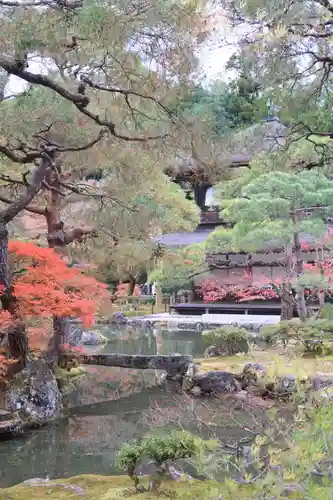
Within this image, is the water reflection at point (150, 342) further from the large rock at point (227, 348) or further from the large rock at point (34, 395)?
the large rock at point (34, 395)

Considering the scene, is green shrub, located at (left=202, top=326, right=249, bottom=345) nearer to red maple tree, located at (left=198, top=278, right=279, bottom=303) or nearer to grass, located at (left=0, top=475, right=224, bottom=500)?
red maple tree, located at (left=198, top=278, right=279, bottom=303)

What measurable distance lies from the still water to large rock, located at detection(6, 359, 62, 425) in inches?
7.8

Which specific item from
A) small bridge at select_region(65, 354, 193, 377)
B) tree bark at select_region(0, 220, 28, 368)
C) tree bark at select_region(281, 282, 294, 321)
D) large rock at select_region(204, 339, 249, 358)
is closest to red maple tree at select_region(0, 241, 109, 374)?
tree bark at select_region(0, 220, 28, 368)

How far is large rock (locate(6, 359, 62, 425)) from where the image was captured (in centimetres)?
701

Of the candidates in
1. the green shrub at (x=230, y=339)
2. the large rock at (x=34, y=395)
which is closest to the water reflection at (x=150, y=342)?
the green shrub at (x=230, y=339)

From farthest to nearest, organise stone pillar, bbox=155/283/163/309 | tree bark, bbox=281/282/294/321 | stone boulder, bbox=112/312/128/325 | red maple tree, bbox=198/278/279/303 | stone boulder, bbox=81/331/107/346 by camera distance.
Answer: stone pillar, bbox=155/283/163/309 < stone boulder, bbox=112/312/128/325 < red maple tree, bbox=198/278/279/303 < stone boulder, bbox=81/331/107/346 < tree bark, bbox=281/282/294/321

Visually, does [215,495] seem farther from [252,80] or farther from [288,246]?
[288,246]

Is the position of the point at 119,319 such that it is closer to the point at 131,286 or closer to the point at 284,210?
the point at 131,286

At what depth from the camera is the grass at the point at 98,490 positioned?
3.92 m

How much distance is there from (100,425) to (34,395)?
93 centimetres

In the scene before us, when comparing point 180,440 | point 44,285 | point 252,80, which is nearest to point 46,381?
point 44,285

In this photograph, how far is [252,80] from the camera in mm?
3926

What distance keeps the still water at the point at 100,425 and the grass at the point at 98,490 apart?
0.48m

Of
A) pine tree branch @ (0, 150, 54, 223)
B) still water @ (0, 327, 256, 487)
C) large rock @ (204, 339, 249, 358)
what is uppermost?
pine tree branch @ (0, 150, 54, 223)
